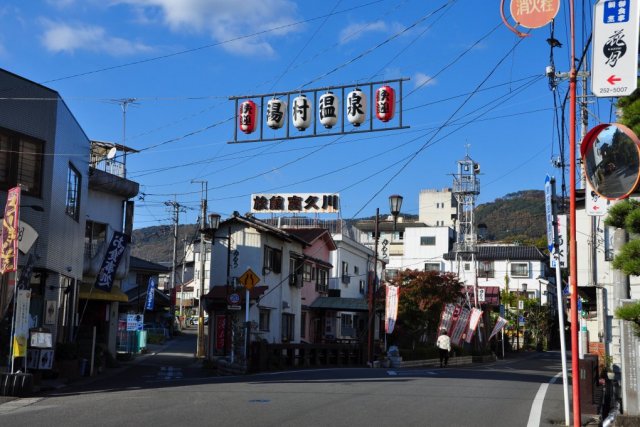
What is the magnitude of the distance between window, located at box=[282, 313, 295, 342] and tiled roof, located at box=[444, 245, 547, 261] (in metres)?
39.6

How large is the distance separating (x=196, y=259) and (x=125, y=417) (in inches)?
3017

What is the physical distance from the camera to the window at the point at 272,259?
40562mm

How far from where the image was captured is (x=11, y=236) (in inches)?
650

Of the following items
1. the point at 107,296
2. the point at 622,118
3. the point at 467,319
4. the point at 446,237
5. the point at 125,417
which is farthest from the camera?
the point at 446,237

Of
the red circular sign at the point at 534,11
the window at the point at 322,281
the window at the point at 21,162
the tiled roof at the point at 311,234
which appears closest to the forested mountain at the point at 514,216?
the window at the point at 322,281

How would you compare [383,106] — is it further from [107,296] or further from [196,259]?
[196,259]

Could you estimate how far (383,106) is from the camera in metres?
20.4

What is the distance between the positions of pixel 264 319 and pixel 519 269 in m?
47.9

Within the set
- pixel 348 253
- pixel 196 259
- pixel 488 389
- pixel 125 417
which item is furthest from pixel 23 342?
pixel 196 259

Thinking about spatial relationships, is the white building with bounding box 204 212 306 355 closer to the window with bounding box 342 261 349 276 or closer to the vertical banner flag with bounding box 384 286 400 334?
the vertical banner flag with bounding box 384 286 400 334

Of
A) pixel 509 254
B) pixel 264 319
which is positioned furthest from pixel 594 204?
pixel 509 254

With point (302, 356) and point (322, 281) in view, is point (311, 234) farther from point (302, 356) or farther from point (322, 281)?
point (302, 356)

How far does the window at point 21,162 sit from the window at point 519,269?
222 feet

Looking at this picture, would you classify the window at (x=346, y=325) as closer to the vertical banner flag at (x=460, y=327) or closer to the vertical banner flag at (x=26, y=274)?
the vertical banner flag at (x=460, y=327)
